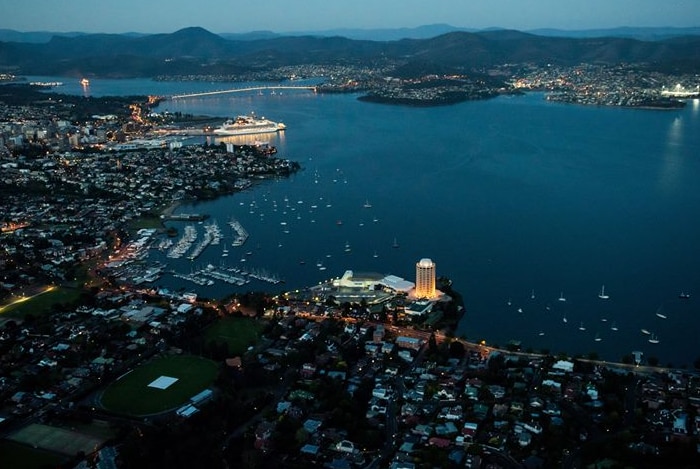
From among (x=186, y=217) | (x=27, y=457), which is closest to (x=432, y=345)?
(x=27, y=457)

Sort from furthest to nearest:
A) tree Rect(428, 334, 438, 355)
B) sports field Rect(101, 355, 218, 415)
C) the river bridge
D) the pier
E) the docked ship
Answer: the river bridge, the pier, the docked ship, tree Rect(428, 334, 438, 355), sports field Rect(101, 355, 218, 415)

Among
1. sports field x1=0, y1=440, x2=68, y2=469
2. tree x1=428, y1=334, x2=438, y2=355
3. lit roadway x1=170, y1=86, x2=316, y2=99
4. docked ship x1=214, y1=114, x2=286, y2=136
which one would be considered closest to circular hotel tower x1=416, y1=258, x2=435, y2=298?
tree x1=428, y1=334, x2=438, y2=355

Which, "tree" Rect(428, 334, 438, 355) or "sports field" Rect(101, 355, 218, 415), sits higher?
"tree" Rect(428, 334, 438, 355)

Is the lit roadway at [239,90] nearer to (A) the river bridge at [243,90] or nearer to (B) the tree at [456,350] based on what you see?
(A) the river bridge at [243,90]

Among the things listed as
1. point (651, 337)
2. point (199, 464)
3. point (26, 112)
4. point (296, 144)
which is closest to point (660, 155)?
point (296, 144)

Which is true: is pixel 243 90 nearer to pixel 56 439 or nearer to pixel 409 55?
pixel 409 55

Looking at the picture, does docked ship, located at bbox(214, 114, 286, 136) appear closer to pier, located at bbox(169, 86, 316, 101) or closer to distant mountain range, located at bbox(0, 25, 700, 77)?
pier, located at bbox(169, 86, 316, 101)
